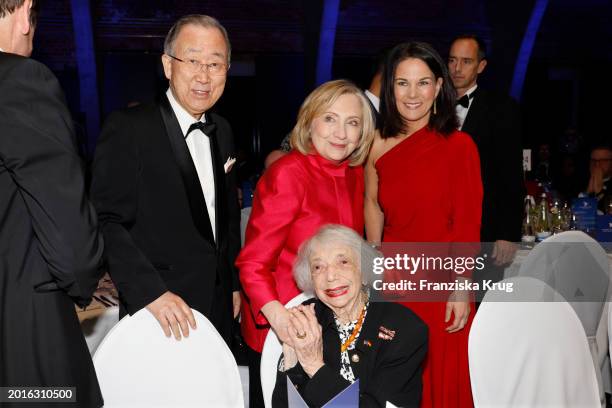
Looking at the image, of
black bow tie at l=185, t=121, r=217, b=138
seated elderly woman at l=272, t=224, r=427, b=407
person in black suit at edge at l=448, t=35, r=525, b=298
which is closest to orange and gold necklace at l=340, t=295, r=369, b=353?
seated elderly woman at l=272, t=224, r=427, b=407

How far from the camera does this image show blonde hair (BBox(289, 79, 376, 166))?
208 cm

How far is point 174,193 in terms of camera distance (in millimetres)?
2062

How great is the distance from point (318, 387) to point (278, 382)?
146mm

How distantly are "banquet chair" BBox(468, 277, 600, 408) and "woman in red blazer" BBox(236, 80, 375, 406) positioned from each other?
55cm

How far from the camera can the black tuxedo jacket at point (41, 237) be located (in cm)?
140

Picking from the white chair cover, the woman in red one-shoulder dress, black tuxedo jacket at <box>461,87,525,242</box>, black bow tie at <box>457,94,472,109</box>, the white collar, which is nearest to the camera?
the white collar

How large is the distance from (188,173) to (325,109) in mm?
467

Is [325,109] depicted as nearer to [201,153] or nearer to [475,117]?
[201,153]

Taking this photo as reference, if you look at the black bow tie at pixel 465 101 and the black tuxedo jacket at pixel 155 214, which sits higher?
the black bow tie at pixel 465 101

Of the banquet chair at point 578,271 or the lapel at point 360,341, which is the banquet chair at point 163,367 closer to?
the lapel at point 360,341

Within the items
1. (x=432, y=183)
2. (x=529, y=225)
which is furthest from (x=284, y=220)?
(x=529, y=225)

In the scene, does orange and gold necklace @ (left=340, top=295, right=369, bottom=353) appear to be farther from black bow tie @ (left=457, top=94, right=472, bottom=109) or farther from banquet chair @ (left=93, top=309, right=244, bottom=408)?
black bow tie @ (left=457, top=94, right=472, bottom=109)

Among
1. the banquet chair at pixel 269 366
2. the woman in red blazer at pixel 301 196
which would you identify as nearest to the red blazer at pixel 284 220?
the woman in red blazer at pixel 301 196

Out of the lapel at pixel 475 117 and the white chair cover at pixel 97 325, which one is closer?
the white chair cover at pixel 97 325
